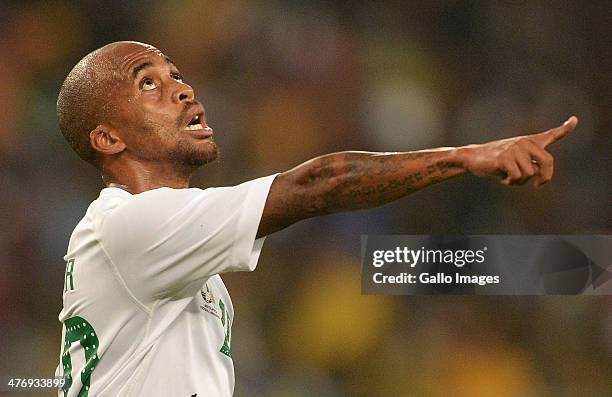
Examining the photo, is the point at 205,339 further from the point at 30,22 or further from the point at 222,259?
the point at 30,22

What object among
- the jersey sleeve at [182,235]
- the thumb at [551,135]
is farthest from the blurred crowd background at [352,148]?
the thumb at [551,135]

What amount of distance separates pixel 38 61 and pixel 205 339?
1946mm

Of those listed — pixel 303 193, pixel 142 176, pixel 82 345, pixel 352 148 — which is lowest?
pixel 82 345

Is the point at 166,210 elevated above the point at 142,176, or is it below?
below

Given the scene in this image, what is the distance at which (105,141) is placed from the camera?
149 cm

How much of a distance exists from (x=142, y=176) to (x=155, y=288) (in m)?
0.27

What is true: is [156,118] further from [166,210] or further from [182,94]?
[166,210]

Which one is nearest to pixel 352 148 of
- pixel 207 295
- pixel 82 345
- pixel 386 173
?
pixel 207 295

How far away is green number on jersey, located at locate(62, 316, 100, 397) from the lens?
1.31 metres

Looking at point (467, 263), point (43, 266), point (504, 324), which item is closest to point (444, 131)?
point (467, 263)

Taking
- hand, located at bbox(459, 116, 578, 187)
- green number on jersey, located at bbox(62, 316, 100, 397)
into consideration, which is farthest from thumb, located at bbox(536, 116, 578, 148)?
green number on jersey, located at bbox(62, 316, 100, 397)

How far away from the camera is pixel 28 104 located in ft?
9.79

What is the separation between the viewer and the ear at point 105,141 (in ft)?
4.85

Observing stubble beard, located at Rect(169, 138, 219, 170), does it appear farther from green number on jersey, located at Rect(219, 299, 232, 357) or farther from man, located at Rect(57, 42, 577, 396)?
green number on jersey, located at Rect(219, 299, 232, 357)
